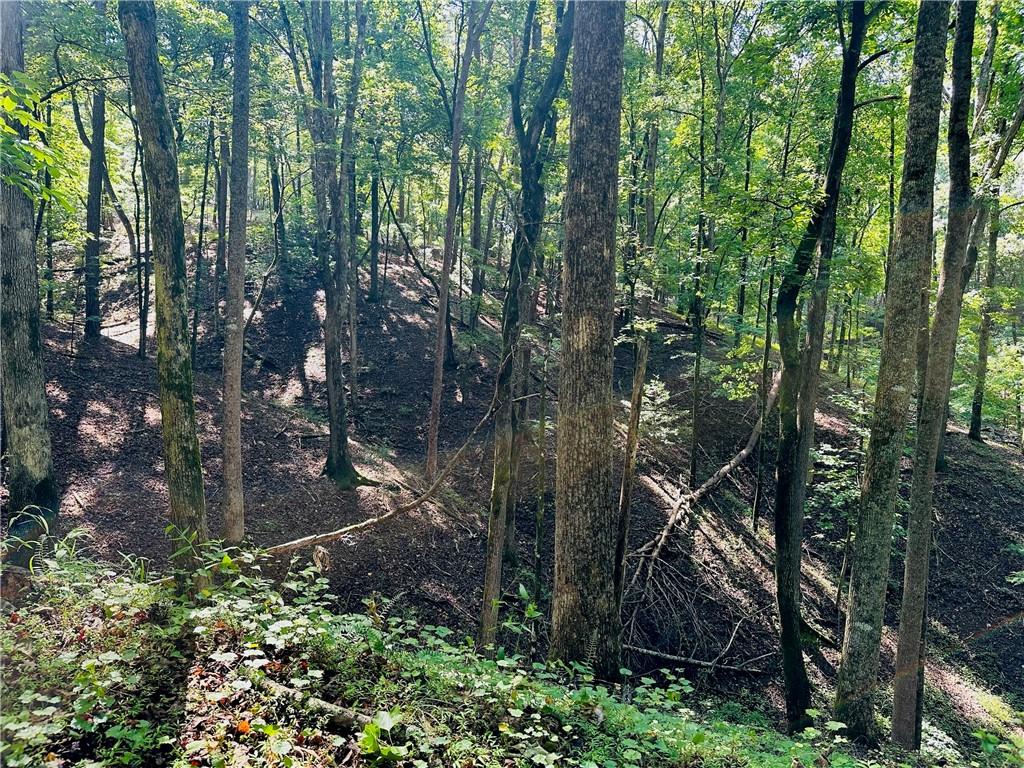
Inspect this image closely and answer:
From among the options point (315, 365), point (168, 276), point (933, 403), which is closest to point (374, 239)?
point (315, 365)

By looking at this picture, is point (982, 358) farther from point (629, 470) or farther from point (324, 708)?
point (324, 708)

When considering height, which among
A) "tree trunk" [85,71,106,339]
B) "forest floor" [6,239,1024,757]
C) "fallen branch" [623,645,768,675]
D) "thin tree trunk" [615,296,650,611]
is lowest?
"fallen branch" [623,645,768,675]

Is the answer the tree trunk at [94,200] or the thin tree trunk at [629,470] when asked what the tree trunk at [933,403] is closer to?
the thin tree trunk at [629,470]

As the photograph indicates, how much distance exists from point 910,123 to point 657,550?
8316mm

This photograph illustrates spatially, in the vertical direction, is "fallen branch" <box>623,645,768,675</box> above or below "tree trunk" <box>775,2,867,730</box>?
below

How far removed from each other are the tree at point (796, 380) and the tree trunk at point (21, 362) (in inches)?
395

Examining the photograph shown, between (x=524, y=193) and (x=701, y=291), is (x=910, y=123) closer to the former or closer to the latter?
(x=524, y=193)

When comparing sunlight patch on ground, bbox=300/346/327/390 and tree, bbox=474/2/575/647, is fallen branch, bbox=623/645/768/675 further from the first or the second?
sunlight patch on ground, bbox=300/346/327/390

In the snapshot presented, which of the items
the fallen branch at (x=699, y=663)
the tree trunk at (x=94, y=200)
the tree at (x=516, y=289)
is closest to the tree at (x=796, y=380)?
the fallen branch at (x=699, y=663)

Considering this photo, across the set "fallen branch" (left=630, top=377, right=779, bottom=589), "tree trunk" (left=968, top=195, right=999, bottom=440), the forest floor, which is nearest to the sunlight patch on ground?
the forest floor

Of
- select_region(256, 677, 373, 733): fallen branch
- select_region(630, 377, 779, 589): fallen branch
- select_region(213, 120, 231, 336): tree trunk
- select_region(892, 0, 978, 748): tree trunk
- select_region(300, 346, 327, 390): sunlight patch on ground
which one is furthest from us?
select_region(300, 346, 327, 390): sunlight patch on ground

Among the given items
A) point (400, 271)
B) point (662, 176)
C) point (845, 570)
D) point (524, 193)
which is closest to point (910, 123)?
point (524, 193)

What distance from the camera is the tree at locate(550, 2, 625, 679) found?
504 cm

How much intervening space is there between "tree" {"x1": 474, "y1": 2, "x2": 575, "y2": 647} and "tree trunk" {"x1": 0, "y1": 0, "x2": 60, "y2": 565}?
599 cm
